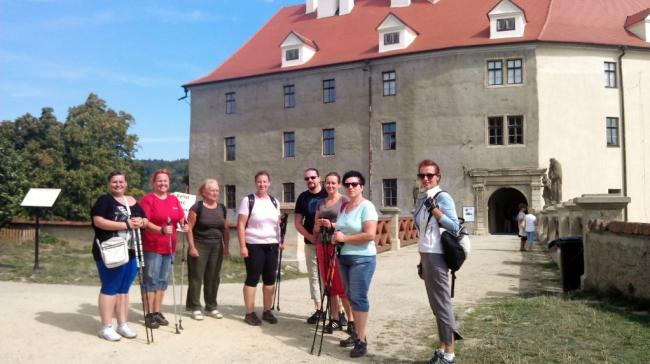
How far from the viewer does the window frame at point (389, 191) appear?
30.1m

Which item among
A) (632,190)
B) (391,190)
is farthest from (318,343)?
(632,190)

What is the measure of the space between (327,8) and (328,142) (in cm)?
976

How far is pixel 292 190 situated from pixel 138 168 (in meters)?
22.5

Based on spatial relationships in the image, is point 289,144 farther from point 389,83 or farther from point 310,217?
point 310,217

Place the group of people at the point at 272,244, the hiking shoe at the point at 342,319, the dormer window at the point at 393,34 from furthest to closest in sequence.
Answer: the dormer window at the point at 393,34 < the hiking shoe at the point at 342,319 < the group of people at the point at 272,244

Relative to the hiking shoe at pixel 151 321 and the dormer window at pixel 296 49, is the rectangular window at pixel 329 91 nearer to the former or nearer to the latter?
the dormer window at pixel 296 49

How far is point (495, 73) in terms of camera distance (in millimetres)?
28219

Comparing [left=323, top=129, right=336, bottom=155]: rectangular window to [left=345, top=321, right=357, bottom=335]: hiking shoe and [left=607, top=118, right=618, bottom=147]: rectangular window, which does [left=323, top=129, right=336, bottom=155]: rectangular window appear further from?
[left=345, top=321, right=357, bottom=335]: hiking shoe

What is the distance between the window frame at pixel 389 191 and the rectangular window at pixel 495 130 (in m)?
5.27

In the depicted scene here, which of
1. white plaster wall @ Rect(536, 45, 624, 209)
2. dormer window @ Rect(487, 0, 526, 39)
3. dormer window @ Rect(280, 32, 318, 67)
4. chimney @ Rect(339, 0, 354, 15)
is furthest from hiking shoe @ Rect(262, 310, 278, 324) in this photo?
chimney @ Rect(339, 0, 354, 15)

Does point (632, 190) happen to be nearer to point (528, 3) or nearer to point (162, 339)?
point (528, 3)

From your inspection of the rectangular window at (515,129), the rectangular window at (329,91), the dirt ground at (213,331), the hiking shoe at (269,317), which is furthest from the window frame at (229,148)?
the hiking shoe at (269,317)

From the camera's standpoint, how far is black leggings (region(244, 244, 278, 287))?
21.9 feet

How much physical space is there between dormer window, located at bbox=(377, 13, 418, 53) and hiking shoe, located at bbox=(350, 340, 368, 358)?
2647 cm
